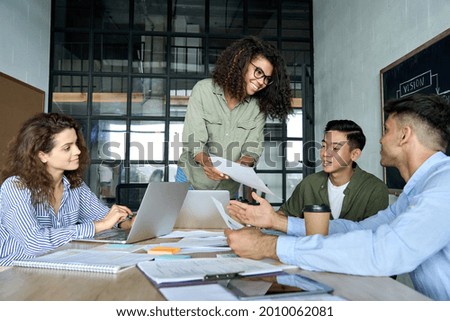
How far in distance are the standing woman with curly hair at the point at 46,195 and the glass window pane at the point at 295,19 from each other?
3.15 meters

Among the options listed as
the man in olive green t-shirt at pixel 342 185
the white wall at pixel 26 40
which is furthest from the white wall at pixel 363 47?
the white wall at pixel 26 40

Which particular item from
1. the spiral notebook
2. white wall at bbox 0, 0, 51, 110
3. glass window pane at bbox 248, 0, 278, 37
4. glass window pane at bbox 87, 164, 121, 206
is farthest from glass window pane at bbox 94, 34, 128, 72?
the spiral notebook

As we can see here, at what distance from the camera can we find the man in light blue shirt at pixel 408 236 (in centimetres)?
85

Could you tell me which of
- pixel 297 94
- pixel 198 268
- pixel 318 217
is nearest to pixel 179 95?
pixel 297 94

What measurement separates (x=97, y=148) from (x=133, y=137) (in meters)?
0.37

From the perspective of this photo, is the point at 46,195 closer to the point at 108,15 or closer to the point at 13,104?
the point at 13,104

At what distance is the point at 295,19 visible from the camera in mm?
4469

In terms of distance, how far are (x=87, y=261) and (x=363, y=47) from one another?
272cm

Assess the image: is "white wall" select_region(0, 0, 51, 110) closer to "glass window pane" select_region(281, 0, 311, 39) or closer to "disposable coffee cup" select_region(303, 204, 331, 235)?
"glass window pane" select_region(281, 0, 311, 39)

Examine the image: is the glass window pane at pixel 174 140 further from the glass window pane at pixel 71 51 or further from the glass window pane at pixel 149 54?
the glass window pane at pixel 71 51

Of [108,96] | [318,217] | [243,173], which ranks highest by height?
[108,96]

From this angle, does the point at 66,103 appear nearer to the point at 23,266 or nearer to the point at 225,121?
the point at 225,121

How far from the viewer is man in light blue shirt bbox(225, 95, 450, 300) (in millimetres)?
852
